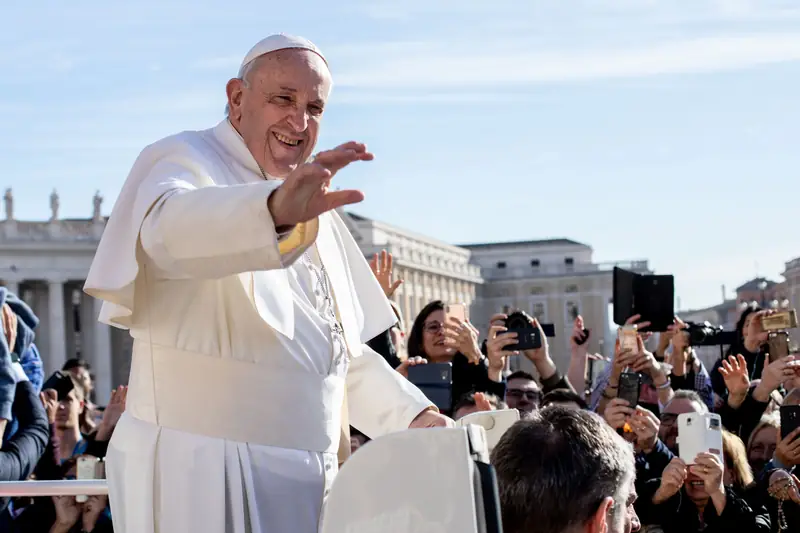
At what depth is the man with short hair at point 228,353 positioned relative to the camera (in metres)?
2.90

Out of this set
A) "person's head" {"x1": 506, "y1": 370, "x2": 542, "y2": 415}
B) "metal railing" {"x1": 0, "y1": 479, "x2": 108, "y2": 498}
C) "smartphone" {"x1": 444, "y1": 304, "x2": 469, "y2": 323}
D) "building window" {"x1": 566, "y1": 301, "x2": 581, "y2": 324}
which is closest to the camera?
"metal railing" {"x1": 0, "y1": 479, "x2": 108, "y2": 498}

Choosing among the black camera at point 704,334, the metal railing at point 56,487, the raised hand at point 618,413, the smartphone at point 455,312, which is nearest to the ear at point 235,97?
the metal railing at point 56,487

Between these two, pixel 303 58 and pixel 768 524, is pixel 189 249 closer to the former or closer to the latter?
pixel 303 58

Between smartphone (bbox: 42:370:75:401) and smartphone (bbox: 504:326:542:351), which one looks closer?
smartphone (bbox: 504:326:542:351)

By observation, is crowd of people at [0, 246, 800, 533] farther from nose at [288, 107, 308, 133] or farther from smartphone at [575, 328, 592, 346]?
nose at [288, 107, 308, 133]

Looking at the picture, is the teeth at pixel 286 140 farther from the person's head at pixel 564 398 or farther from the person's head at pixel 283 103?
the person's head at pixel 564 398

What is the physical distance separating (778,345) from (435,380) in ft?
9.71

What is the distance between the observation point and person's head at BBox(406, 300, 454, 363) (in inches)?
319

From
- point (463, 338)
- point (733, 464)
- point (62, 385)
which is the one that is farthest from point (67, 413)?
point (733, 464)

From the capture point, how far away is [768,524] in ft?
19.3

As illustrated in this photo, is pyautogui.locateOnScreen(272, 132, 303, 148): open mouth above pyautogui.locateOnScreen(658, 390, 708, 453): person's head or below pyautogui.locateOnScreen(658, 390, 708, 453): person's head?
above

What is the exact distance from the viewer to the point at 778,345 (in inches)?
332

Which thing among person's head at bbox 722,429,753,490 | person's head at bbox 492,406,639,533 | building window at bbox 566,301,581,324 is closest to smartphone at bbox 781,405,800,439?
person's head at bbox 722,429,753,490

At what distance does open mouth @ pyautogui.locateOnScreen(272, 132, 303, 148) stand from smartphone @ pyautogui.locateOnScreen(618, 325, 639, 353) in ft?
16.6
